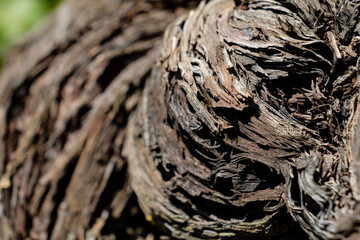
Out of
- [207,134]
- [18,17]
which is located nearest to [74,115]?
[207,134]

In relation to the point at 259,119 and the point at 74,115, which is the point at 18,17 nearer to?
the point at 74,115

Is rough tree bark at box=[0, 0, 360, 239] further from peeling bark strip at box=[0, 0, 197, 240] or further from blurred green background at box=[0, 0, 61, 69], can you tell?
blurred green background at box=[0, 0, 61, 69]

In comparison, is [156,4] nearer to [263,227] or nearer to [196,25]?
[196,25]

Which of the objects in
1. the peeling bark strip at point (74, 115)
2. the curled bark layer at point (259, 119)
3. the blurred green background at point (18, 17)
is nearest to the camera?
the curled bark layer at point (259, 119)

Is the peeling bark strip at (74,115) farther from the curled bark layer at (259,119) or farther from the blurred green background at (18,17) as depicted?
the blurred green background at (18,17)

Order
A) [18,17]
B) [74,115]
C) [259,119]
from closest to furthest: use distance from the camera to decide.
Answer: [259,119] < [74,115] < [18,17]

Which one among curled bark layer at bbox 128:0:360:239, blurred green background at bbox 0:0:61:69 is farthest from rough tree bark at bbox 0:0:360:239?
blurred green background at bbox 0:0:61:69

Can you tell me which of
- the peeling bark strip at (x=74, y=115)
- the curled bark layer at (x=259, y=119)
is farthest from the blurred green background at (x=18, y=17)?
the curled bark layer at (x=259, y=119)
